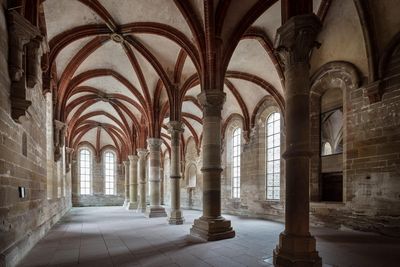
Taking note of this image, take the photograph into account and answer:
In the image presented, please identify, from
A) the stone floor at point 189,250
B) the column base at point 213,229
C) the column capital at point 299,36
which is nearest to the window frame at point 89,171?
the stone floor at point 189,250

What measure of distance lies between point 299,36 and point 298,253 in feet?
12.0

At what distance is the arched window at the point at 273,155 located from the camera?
42.0ft

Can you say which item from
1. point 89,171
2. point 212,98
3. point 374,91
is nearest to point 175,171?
point 212,98

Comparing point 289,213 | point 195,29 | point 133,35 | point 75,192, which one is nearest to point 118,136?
point 75,192

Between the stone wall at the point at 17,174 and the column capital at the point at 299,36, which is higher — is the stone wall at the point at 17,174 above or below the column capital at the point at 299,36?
below

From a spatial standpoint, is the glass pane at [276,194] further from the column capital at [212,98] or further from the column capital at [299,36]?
the column capital at [299,36]

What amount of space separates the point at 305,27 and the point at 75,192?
26.9m

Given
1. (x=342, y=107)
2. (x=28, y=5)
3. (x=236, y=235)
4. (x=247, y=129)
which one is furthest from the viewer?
(x=247, y=129)

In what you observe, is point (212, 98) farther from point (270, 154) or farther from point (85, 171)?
point (85, 171)

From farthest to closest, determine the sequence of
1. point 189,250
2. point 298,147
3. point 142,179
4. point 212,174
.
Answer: point 142,179 → point 212,174 → point 189,250 → point 298,147

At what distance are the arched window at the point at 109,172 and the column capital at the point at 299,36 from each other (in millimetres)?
26556

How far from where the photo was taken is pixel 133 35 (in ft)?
33.4

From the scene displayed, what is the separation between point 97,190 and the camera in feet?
90.2

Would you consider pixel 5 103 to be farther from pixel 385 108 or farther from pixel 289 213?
pixel 385 108
